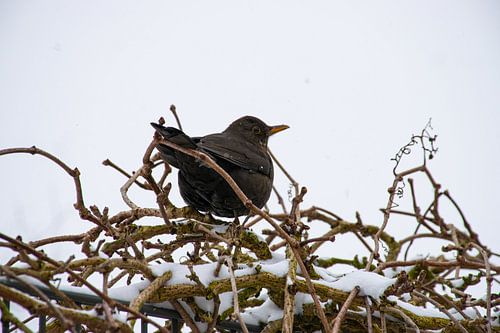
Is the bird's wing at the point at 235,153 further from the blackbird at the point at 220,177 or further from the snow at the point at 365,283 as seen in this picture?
the snow at the point at 365,283

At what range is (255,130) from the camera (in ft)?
19.1

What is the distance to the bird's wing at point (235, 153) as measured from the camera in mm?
4219

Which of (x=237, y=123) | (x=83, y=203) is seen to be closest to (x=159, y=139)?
(x=83, y=203)

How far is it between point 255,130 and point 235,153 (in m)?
1.37

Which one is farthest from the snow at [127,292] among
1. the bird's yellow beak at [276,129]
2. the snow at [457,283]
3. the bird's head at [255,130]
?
the bird's yellow beak at [276,129]

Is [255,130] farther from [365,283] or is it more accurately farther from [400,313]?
[400,313]

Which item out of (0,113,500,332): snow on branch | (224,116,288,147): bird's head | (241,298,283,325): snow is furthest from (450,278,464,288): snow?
(224,116,288,147): bird's head

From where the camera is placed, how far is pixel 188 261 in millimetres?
3307

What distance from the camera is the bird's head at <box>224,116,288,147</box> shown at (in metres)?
5.75

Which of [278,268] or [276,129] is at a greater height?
[276,129]

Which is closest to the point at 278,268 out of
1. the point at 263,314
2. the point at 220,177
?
the point at 263,314

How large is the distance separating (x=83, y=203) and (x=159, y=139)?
0.56 m

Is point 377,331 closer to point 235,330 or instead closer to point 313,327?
point 313,327

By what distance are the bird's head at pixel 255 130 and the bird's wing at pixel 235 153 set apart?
816 mm
